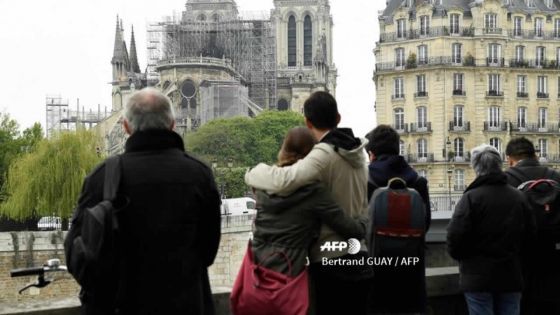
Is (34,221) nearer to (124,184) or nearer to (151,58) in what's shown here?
(124,184)

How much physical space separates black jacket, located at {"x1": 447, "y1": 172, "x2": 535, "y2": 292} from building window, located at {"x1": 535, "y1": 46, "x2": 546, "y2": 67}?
50.3m

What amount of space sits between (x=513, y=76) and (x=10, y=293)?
35688 mm

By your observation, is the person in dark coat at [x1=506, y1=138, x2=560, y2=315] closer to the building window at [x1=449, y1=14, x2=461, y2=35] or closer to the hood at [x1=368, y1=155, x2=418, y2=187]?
the hood at [x1=368, y1=155, x2=418, y2=187]

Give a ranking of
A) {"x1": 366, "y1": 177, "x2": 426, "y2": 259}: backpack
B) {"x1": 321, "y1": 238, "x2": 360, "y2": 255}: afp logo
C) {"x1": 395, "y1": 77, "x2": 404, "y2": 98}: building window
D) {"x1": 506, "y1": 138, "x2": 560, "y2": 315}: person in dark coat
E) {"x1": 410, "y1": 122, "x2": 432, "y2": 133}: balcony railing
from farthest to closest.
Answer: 1. {"x1": 395, "y1": 77, "x2": 404, "y2": 98}: building window
2. {"x1": 410, "y1": 122, "x2": 432, "y2": 133}: balcony railing
3. {"x1": 506, "y1": 138, "x2": 560, "y2": 315}: person in dark coat
4. {"x1": 366, "y1": 177, "x2": 426, "y2": 259}: backpack
5. {"x1": 321, "y1": 238, "x2": 360, "y2": 255}: afp logo

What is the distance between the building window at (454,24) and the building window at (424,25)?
1.31 m

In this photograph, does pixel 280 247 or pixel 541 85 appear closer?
pixel 280 247

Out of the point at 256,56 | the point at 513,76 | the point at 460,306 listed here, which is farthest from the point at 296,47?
the point at 460,306

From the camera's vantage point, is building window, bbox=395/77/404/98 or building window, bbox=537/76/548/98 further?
building window, bbox=395/77/404/98

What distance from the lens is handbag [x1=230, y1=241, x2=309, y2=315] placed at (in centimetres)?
553

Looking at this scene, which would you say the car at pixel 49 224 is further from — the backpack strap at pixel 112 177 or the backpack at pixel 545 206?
the backpack strap at pixel 112 177

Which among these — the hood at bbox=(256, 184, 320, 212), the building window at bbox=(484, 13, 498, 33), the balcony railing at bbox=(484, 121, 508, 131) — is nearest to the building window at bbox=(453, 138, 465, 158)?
the balcony railing at bbox=(484, 121, 508, 131)

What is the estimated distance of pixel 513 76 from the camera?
180 ft

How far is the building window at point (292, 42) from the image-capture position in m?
112

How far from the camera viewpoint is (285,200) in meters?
5.58
